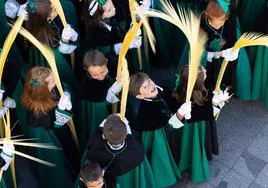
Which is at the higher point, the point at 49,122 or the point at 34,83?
the point at 34,83

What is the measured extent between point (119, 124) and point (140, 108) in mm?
300

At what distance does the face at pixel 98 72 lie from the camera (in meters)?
→ 2.87

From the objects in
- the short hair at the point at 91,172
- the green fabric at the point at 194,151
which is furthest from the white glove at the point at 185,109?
the short hair at the point at 91,172

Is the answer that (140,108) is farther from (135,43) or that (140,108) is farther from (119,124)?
(135,43)

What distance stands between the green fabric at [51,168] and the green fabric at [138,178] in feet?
1.24

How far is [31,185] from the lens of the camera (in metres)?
2.78

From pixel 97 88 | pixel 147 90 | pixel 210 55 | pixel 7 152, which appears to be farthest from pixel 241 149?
pixel 7 152

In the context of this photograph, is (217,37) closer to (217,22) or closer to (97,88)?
(217,22)

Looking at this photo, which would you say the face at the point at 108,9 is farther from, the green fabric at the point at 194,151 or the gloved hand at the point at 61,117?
the green fabric at the point at 194,151

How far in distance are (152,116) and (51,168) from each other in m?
0.73

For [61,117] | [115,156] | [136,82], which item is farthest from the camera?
[61,117]

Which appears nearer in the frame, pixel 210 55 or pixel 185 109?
pixel 185 109

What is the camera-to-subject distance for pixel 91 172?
2531mm

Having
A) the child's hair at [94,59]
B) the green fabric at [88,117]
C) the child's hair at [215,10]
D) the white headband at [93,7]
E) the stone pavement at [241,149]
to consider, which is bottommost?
the stone pavement at [241,149]
